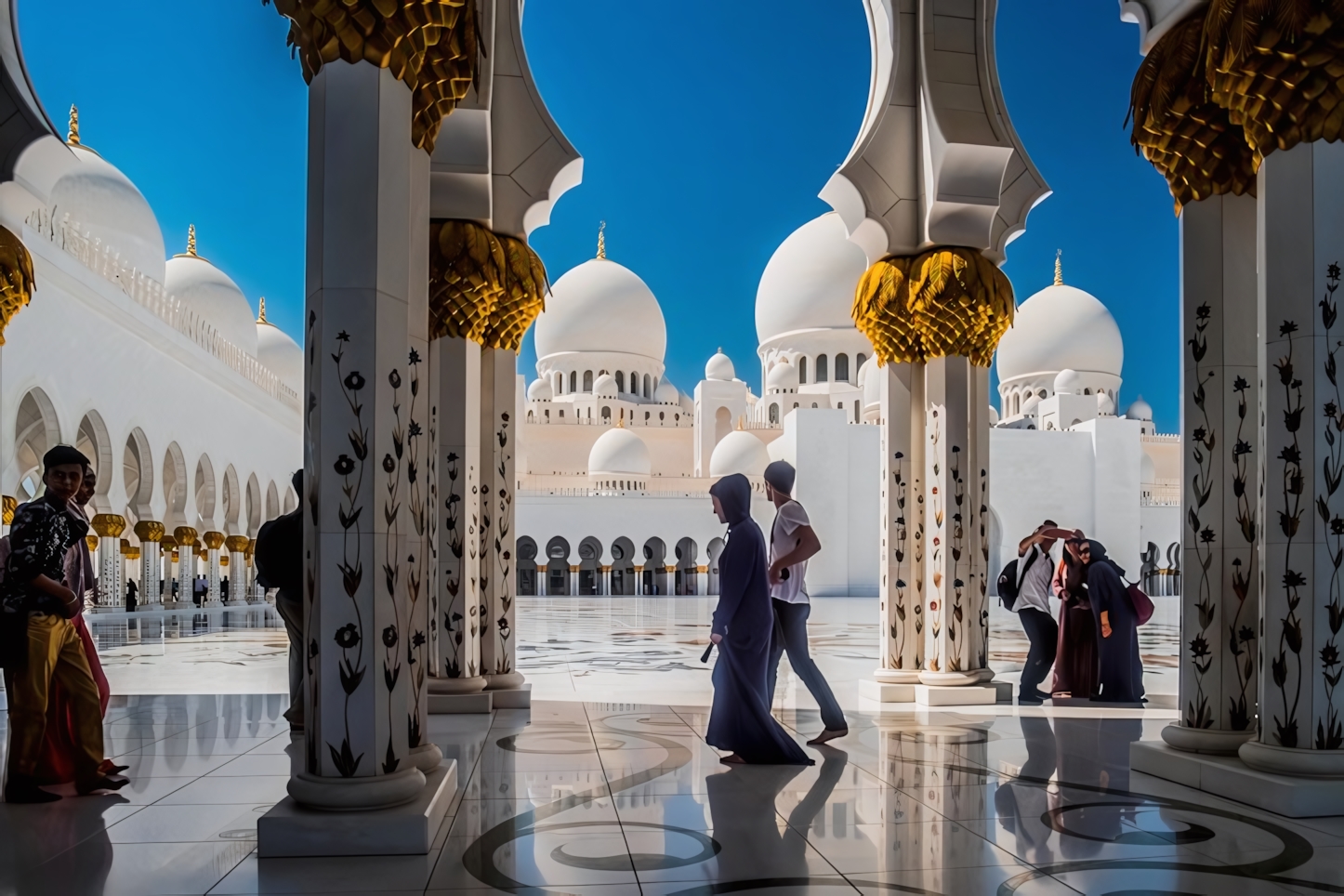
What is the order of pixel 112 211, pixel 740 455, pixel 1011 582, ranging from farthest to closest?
pixel 740 455
pixel 112 211
pixel 1011 582

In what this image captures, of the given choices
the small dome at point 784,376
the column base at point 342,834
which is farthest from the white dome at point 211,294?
the column base at point 342,834

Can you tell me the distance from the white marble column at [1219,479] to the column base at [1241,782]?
9cm

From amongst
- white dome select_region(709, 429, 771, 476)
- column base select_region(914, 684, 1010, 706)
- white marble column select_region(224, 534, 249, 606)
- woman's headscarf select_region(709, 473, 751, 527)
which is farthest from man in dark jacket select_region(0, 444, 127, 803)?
white dome select_region(709, 429, 771, 476)

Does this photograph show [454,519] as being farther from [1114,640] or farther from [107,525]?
[107,525]

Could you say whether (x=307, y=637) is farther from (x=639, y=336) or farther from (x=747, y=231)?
(x=639, y=336)

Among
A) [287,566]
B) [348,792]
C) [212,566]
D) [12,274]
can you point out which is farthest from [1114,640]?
[212,566]

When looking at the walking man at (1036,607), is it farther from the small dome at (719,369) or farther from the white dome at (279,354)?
the small dome at (719,369)

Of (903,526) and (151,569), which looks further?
(151,569)

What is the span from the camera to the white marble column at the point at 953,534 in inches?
227

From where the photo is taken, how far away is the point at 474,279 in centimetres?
530

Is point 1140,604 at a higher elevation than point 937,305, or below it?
below

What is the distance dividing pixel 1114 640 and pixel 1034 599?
1.89ft

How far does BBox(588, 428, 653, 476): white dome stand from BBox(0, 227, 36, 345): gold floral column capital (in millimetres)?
25507

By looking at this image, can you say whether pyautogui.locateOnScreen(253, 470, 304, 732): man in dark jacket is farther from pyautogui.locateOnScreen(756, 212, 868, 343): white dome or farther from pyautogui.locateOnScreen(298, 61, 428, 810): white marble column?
pyautogui.locateOnScreen(756, 212, 868, 343): white dome
